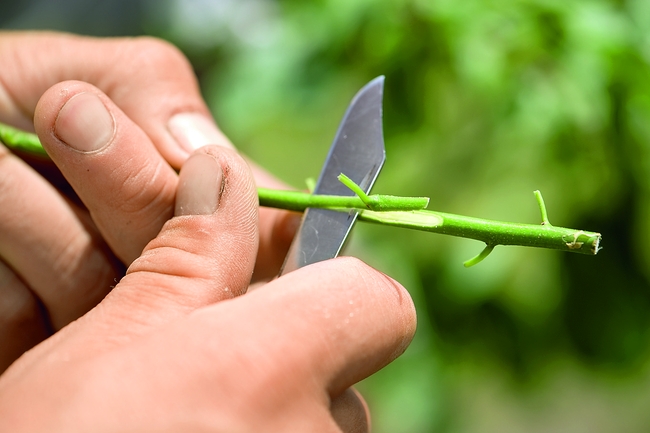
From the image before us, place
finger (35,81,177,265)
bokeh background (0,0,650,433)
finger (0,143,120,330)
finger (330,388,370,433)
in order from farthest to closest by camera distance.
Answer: bokeh background (0,0,650,433) < finger (0,143,120,330) < finger (35,81,177,265) < finger (330,388,370,433)

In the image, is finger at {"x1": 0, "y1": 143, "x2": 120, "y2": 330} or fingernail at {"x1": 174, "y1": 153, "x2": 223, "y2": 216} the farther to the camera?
finger at {"x1": 0, "y1": 143, "x2": 120, "y2": 330}

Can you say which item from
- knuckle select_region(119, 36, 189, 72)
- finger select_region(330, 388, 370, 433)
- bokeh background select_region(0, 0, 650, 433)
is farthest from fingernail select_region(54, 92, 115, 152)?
bokeh background select_region(0, 0, 650, 433)

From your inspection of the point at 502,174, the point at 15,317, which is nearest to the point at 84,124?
the point at 15,317

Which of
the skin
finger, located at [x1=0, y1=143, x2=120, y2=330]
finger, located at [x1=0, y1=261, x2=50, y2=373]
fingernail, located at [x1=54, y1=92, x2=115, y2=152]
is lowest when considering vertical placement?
finger, located at [x1=0, y1=261, x2=50, y2=373]

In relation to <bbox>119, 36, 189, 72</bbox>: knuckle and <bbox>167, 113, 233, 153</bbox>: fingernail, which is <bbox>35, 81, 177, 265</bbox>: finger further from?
<bbox>119, 36, 189, 72</bbox>: knuckle

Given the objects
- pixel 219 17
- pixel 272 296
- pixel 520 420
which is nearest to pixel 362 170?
pixel 272 296

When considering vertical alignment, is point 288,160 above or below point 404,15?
below

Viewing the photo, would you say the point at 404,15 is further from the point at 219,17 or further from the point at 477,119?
the point at 219,17
